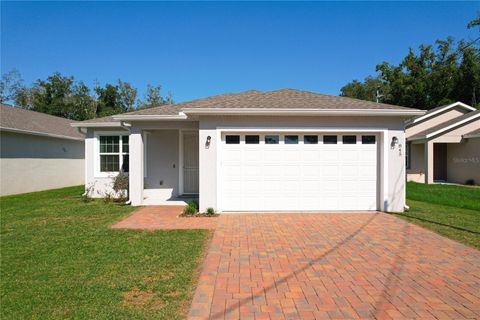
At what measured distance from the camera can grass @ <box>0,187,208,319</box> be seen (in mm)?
3441

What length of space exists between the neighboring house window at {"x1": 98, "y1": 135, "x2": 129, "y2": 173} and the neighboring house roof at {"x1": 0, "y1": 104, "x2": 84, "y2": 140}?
4802mm

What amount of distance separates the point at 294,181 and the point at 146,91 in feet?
140

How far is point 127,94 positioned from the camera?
44.6 meters

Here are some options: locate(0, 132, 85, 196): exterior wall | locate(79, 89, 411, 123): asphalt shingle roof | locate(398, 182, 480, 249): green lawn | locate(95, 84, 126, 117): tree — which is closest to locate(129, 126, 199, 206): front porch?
locate(79, 89, 411, 123): asphalt shingle roof

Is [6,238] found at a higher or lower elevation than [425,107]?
lower

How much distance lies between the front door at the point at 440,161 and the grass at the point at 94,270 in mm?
18925

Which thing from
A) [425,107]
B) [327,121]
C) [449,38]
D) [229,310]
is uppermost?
[449,38]

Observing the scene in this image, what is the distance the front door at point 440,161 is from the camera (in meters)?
19.4

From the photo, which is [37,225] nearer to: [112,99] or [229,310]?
[229,310]

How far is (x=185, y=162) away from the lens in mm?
12000

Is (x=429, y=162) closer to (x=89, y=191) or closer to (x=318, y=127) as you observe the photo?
(x=318, y=127)

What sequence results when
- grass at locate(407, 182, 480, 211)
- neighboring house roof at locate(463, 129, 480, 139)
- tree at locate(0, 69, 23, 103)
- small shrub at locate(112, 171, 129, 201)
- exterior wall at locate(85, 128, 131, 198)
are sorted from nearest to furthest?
grass at locate(407, 182, 480, 211) → small shrub at locate(112, 171, 129, 201) → exterior wall at locate(85, 128, 131, 198) → neighboring house roof at locate(463, 129, 480, 139) → tree at locate(0, 69, 23, 103)

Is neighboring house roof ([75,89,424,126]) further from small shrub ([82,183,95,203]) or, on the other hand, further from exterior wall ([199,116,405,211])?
small shrub ([82,183,95,203])

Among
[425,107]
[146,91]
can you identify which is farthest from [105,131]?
[146,91]
